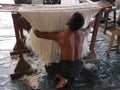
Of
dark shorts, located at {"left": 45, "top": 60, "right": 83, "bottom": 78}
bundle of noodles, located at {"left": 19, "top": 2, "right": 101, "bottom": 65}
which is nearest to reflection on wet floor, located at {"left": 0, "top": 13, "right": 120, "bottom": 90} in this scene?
dark shorts, located at {"left": 45, "top": 60, "right": 83, "bottom": 78}

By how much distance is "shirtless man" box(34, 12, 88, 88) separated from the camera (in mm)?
1828

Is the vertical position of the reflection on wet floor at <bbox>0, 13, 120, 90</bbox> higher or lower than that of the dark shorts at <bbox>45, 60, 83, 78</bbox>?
lower

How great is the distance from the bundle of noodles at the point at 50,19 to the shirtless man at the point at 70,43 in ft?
0.22

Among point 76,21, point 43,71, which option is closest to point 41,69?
point 43,71

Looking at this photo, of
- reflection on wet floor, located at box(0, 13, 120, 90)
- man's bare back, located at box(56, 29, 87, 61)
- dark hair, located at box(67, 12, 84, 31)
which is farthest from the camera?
reflection on wet floor, located at box(0, 13, 120, 90)

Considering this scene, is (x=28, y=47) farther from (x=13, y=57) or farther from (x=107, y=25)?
(x=107, y=25)

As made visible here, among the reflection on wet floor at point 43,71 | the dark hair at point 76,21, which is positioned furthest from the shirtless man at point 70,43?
the reflection on wet floor at point 43,71

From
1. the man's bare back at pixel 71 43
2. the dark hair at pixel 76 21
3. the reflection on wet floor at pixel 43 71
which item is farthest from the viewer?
the reflection on wet floor at pixel 43 71

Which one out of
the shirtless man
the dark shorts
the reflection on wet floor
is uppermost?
the shirtless man

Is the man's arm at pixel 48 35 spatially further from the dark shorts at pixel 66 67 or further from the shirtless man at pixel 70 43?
the dark shorts at pixel 66 67

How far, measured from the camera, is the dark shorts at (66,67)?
200cm

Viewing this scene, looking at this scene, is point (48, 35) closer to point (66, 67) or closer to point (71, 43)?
point (71, 43)

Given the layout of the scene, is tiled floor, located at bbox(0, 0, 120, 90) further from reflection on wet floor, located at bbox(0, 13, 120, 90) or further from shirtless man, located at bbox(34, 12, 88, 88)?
shirtless man, located at bbox(34, 12, 88, 88)

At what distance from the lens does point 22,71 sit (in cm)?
234
